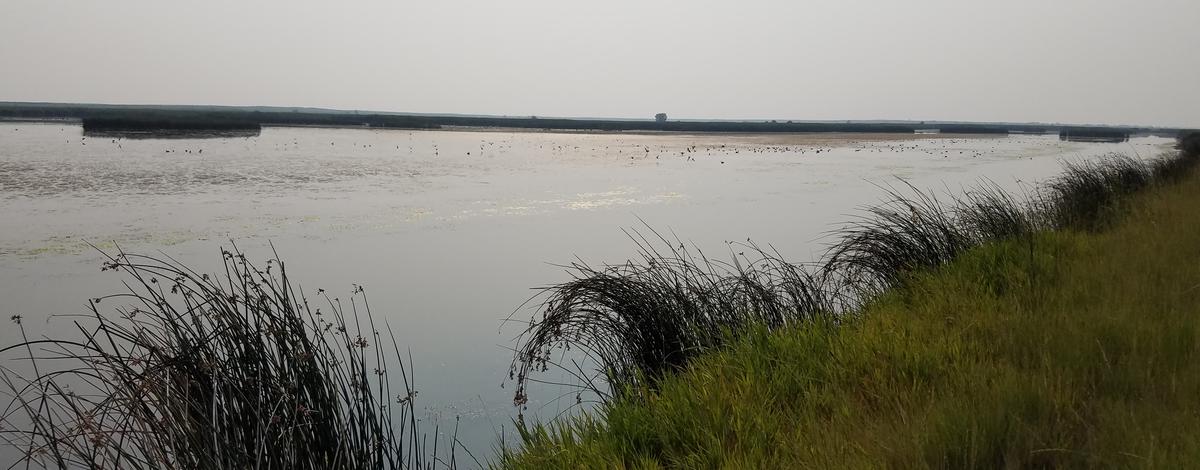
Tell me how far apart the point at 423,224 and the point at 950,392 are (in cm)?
1253

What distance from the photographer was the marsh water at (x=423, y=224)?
766 cm

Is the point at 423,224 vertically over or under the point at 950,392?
under

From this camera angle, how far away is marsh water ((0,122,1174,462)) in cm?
766

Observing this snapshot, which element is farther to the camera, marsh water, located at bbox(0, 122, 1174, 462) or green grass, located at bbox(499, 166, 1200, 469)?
marsh water, located at bbox(0, 122, 1174, 462)

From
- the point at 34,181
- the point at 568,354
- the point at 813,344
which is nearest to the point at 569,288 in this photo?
the point at 568,354

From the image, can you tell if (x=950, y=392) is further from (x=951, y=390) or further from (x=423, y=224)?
(x=423, y=224)

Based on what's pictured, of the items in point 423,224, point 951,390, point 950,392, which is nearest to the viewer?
point 950,392

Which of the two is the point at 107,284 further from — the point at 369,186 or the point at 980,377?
the point at 369,186

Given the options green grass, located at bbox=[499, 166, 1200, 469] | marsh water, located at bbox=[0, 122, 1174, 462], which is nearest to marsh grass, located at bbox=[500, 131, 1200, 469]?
green grass, located at bbox=[499, 166, 1200, 469]

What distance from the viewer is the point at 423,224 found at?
14.7 meters

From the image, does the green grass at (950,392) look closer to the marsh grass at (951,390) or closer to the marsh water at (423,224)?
the marsh grass at (951,390)

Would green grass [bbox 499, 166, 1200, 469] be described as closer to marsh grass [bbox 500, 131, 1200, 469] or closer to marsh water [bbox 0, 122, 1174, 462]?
marsh grass [bbox 500, 131, 1200, 469]

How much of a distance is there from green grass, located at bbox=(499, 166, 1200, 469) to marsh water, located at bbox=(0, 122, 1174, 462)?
1769 mm

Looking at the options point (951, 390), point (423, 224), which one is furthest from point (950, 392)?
point (423, 224)
